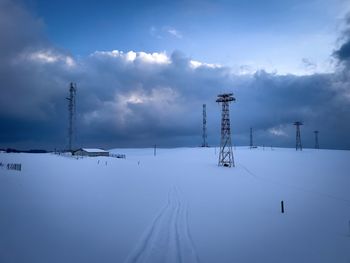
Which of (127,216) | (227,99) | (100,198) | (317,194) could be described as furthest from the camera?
(227,99)

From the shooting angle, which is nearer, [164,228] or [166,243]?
[166,243]

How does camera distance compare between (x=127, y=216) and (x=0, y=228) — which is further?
(x=127, y=216)

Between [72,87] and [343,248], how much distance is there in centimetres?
7076

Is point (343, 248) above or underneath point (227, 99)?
underneath

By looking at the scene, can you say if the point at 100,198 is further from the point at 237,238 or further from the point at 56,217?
the point at 237,238

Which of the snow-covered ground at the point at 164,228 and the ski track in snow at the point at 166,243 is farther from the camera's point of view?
the snow-covered ground at the point at 164,228

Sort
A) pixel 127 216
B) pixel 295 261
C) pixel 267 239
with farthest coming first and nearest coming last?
pixel 127 216 < pixel 267 239 < pixel 295 261

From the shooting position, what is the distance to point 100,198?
64.8 ft

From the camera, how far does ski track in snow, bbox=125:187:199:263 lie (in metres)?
8.84

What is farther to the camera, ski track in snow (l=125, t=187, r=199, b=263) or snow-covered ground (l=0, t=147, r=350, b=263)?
snow-covered ground (l=0, t=147, r=350, b=263)

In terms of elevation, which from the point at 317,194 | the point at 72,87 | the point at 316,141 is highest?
the point at 72,87

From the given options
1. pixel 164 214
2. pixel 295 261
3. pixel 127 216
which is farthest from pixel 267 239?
pixel 127 216

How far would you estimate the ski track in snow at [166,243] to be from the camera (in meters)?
8.84

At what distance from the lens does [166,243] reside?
33.4 ft
